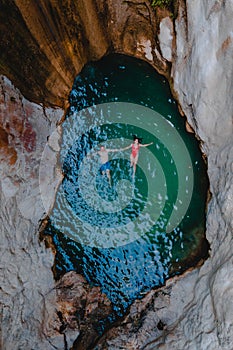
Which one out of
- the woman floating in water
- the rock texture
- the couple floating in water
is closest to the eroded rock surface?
the rock texture

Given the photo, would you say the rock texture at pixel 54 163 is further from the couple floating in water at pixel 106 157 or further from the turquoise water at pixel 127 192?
the couple floating in water at pixel 106 157

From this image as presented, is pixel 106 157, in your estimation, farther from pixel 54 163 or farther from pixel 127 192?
pixel 54 163

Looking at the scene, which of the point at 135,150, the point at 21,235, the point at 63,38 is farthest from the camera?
the point at 135,150

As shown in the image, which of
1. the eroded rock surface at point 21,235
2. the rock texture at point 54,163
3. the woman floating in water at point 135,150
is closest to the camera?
the rock texture at point 54,163

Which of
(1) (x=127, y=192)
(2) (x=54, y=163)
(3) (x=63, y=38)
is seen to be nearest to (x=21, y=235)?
(2) (x=54, y=163)

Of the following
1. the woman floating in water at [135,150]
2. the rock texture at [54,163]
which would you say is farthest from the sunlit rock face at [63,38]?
the woman floating in water at [135,150]

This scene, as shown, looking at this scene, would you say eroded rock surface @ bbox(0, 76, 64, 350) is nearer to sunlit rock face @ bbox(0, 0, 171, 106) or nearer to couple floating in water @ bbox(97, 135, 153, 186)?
sunlit rock face @ bbox(0, 0, 171, 106)
